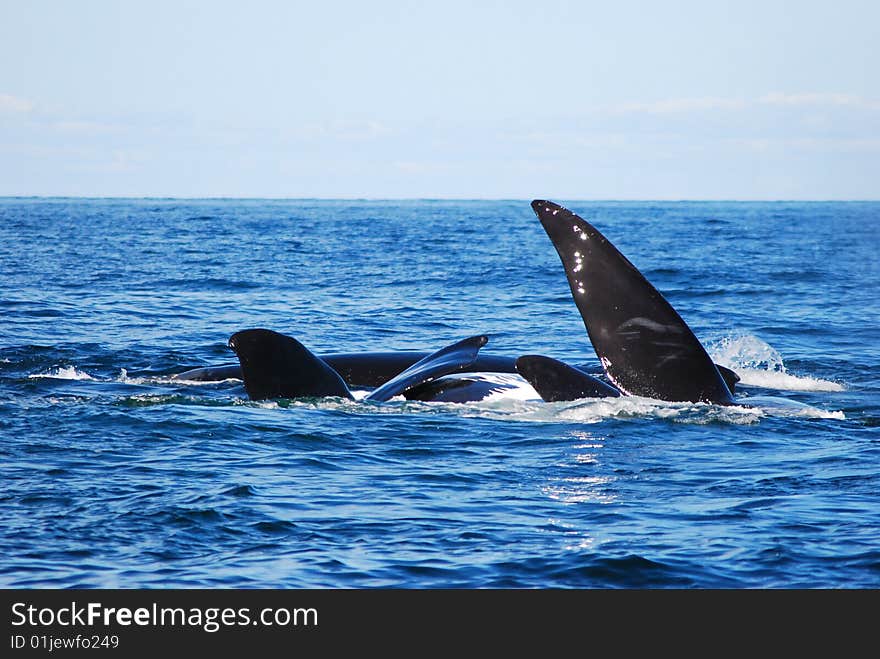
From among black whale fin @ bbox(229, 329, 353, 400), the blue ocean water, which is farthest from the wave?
black whale fin @ bbox(229, 329, 353, 400)

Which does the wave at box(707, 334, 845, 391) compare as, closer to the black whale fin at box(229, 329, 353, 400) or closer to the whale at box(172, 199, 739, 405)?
the whale at box(172, 199, 739, 405)

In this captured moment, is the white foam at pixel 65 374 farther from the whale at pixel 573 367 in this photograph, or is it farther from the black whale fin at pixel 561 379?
the black whale fin at pixel 561 379

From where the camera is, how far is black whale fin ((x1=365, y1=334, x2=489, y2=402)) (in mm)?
13820

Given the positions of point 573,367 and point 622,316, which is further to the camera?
point 573,367

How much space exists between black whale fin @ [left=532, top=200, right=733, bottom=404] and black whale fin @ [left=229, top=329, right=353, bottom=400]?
3225mm

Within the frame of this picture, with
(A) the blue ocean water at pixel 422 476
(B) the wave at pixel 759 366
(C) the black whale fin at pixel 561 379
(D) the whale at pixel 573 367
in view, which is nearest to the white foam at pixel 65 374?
(A) the blue ocean water at pixel 422 476

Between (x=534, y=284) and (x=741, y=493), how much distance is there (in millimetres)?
26226

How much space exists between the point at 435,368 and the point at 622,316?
10.5 feet

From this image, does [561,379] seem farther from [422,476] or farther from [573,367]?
[422,476]

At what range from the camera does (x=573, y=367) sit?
12.8 metres

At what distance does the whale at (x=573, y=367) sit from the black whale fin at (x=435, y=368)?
0.01m

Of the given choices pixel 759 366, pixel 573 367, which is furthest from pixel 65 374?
pixel 759 366

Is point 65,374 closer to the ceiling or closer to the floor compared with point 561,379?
closer to the floor
